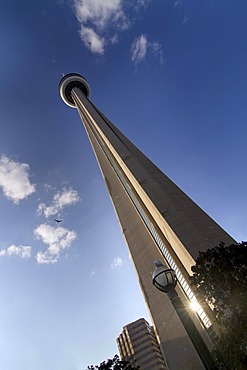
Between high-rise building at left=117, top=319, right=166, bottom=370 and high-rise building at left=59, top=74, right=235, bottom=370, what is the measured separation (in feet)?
157

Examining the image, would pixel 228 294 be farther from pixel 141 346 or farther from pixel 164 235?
pixel 141 346

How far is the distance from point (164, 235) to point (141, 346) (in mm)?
62735

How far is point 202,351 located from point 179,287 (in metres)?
16.0

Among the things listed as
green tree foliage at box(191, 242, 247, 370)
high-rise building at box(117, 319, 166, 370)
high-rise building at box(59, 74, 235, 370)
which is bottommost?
green tree foliage at box(191, 242, 247, 370)

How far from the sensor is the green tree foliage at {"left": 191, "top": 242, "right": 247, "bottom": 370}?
7.04 m

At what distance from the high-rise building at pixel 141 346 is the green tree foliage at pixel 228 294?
65433mm

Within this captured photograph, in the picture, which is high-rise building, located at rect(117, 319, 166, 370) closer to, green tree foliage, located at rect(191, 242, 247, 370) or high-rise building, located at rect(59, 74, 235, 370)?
high-rise building, located at rect(59, 74, 235, 370)

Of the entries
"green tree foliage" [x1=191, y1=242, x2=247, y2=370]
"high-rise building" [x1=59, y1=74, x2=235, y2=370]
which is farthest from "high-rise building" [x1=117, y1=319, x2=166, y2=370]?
"green tree foliage" [x1=191, y1=242, x2=247, y2=370]

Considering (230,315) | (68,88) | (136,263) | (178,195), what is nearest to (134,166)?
(178,195)

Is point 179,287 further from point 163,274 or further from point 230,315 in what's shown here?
point 163,274

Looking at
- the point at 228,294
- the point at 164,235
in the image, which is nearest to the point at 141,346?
the point at 164,235

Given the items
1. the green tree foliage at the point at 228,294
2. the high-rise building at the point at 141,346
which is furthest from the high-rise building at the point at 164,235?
the high-rise building at the point at 141,346

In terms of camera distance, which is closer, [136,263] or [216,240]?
[216,240]

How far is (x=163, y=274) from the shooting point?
3775mm
